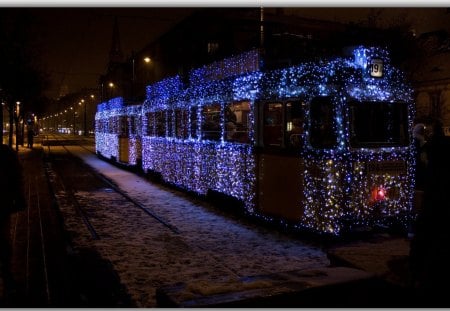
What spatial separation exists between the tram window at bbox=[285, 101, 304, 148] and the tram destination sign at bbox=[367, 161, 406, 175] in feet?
3.71

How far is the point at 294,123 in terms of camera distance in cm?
809

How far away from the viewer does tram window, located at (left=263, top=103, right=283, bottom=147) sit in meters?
8.43

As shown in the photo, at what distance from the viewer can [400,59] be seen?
94.9 feet

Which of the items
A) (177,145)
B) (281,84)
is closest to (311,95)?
(281,84)

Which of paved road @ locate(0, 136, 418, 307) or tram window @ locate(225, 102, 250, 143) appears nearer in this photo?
paved road @ locate(0, 136, 418, 307)

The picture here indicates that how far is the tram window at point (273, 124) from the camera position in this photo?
27.7 ft

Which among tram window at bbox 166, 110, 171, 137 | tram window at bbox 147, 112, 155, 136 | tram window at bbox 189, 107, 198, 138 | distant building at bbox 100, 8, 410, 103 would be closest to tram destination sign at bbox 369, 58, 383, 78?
tram window at bbox 189, 107, 198, 138

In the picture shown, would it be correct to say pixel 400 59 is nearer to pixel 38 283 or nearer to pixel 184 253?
pixel 184 253

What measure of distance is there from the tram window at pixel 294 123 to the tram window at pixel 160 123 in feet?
23.6

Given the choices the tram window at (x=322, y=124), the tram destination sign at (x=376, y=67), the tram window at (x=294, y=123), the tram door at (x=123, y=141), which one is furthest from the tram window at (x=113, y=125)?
the tram destination sign at (x=376, y=67)

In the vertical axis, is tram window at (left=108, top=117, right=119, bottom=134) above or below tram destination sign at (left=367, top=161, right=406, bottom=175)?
above

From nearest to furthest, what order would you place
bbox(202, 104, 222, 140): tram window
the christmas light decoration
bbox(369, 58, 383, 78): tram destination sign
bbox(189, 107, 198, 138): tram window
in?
bbox(369, 58, 383, 78): tram destination sign, bbox(202, 104, 222, 140): tram window, bbox(189, 107, 198, 138): tram window, the christmas light decoration

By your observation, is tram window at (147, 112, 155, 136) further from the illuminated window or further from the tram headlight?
the tram headlight

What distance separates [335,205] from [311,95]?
1.74 metres
